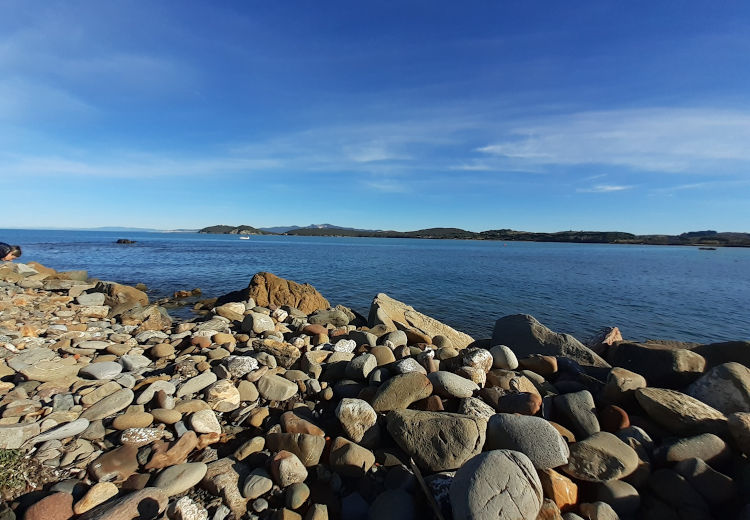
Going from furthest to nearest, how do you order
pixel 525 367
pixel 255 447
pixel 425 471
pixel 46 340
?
pixel 46 340 → pixel 525 367 → pixel 255 447 → pixel 425 471

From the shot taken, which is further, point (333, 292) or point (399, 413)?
point (333, 292)

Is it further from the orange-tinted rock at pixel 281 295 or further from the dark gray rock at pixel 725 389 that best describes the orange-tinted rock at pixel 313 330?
the dark gray rock at pixel 725 389

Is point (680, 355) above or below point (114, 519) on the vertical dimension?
above

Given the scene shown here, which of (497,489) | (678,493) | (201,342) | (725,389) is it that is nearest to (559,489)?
(497,489)

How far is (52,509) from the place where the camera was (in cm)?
332

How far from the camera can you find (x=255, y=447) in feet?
14.5

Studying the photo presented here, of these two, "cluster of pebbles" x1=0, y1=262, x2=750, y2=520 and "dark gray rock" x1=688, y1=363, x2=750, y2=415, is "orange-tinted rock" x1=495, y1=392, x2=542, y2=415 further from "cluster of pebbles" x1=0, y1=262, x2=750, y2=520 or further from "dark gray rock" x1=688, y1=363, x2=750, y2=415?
"dark gray rock" x1=688, y1=363, x2=750, y2=415

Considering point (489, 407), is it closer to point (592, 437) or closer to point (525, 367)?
point (592, 437)

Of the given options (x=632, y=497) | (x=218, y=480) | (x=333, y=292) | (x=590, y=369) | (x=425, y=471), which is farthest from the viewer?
(x=333, y=292)

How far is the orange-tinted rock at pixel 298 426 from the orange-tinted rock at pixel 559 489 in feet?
9.20

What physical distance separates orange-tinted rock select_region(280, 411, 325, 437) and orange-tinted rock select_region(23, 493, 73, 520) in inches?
90.4

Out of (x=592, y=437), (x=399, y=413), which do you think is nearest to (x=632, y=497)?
(x=592, y=437)

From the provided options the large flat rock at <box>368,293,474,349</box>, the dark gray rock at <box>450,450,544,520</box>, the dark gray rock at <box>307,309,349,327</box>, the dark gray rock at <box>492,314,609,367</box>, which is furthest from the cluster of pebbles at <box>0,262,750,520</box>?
the dark gray rock at <box>307,309,349,327</box>

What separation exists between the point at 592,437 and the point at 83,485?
6.07 meters
